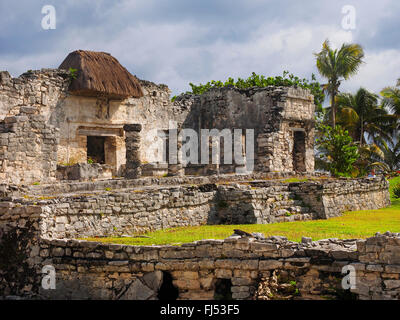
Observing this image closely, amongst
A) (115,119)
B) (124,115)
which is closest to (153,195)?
(115,119)

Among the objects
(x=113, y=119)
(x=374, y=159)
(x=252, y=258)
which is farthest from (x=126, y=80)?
(x=374, y=159)

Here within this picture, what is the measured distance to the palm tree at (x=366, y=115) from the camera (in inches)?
1275

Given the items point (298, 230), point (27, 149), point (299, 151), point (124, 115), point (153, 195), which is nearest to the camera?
point (298, 230)

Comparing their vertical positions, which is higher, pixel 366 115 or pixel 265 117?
pixel 366 115

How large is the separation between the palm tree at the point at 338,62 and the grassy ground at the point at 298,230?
18944mm

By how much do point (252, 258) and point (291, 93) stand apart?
13251 millimetres

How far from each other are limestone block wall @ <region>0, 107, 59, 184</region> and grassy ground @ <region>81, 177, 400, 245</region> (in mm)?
5523

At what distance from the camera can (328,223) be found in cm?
1059

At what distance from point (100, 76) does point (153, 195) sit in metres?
9.33

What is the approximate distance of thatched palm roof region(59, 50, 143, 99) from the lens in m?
17.7

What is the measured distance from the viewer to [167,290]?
736cm

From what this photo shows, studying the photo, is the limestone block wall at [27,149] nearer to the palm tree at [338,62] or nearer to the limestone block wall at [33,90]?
the limestone block wall at [33,90]

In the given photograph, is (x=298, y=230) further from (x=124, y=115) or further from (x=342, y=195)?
(x=124, y=115)

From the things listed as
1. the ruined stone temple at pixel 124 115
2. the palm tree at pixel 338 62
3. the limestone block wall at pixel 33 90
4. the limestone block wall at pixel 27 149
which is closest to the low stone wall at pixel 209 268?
the limestone block wall at pixel 27 149
